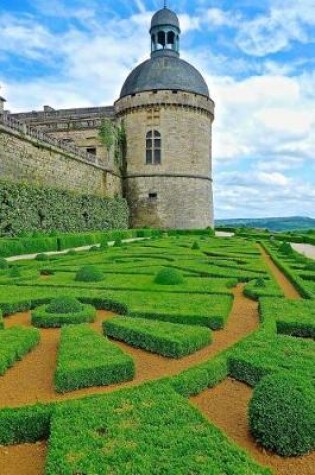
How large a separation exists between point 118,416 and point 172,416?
1.38 ft

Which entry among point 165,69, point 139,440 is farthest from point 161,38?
point 139,440

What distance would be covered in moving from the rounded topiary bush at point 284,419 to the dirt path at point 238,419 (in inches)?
2.9

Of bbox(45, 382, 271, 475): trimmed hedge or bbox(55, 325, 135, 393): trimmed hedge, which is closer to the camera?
bbox(45, 382, 271, 475): trimmed hedge

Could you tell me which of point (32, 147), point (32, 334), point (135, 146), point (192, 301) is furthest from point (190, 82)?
point (32, 334)

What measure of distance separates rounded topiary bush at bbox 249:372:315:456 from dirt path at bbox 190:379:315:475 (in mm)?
75

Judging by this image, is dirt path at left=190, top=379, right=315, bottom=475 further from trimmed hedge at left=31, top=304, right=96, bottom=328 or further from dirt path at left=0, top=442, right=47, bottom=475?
trimmed hedge at left=31, top=304, right=96, bottom=328

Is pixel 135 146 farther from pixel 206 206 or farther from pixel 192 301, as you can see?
pixel 192 301

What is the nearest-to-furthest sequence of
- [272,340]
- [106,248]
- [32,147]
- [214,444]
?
[214,444] → [272,340] → [106,248] → [32,147]

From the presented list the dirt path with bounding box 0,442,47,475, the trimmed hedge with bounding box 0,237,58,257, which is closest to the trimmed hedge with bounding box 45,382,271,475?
the dirt path with bounding box 0,442,47,475

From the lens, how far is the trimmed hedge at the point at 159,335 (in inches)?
204

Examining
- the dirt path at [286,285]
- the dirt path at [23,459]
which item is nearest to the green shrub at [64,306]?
the dirt path at [23,459]

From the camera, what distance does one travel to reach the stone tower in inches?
1278

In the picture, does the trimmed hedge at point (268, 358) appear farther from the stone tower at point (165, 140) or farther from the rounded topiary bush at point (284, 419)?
the stone tower at point (165, 140)

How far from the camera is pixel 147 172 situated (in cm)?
3338
